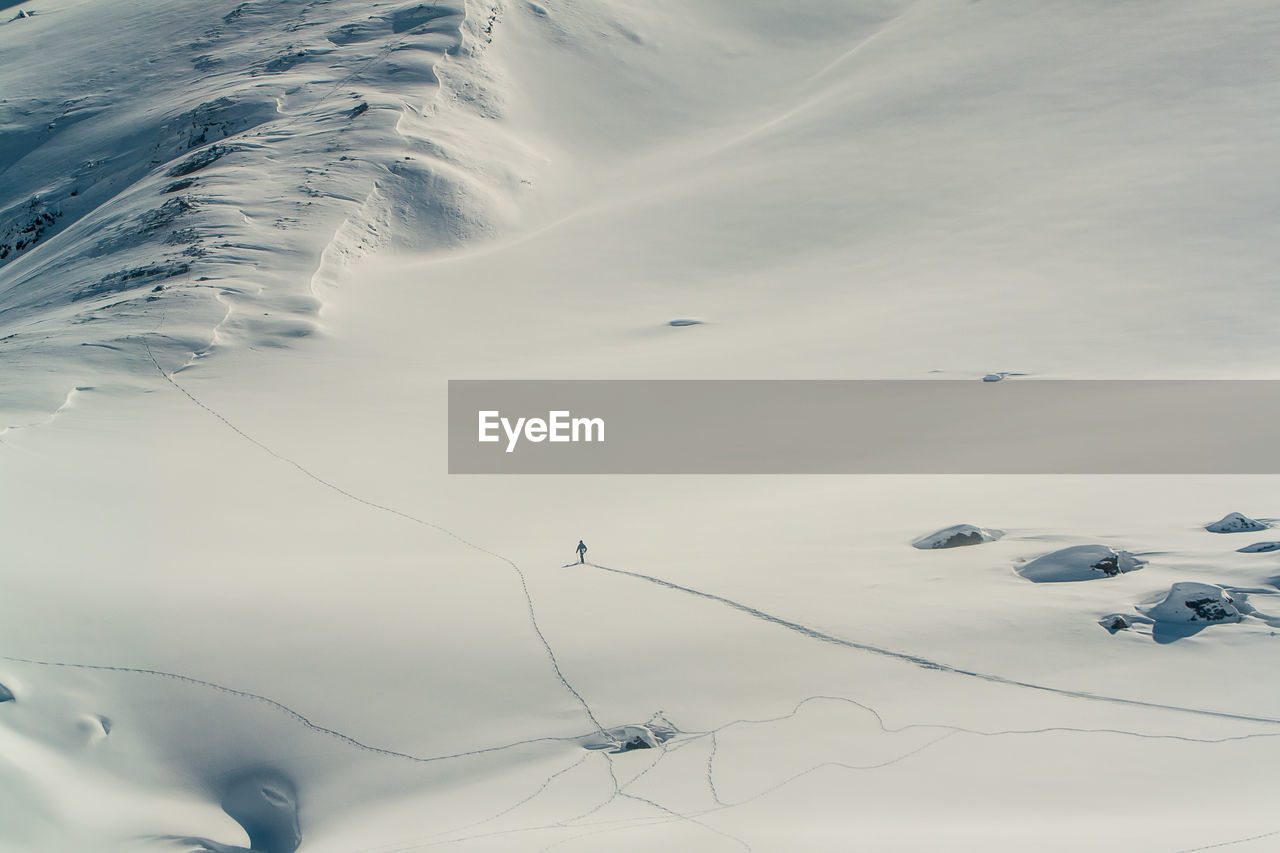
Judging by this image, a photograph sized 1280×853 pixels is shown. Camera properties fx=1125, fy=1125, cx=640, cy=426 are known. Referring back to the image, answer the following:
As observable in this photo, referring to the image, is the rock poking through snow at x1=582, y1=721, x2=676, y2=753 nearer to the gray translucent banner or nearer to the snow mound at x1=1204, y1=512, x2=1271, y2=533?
the snow mound at x1=1204, y1=512, x2=1271, y2=533

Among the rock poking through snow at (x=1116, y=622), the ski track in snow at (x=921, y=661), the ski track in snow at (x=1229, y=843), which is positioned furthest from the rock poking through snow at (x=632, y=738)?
the rock poking through snow at (x=1116, y=622)

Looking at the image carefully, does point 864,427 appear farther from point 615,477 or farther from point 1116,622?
point 1116,622

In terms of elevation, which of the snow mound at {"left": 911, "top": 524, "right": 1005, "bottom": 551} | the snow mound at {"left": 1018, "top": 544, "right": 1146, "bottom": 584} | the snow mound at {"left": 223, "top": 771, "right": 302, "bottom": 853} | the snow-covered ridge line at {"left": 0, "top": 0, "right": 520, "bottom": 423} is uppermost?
the snow-covered ridge line at {"left": 0, "top": 0, "right": 520, "bottom": 423}

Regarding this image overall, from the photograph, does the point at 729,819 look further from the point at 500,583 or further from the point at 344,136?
the point at 344,136

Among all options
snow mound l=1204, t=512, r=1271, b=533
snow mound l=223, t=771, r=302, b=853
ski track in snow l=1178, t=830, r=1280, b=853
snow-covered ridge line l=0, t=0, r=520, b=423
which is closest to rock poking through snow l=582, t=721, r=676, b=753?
snow mound l=223, t=771, r=302, b=853

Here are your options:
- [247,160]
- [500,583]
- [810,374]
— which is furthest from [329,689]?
[247,160]

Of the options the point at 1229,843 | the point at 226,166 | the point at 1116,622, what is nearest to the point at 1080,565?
the point at 1116,622
